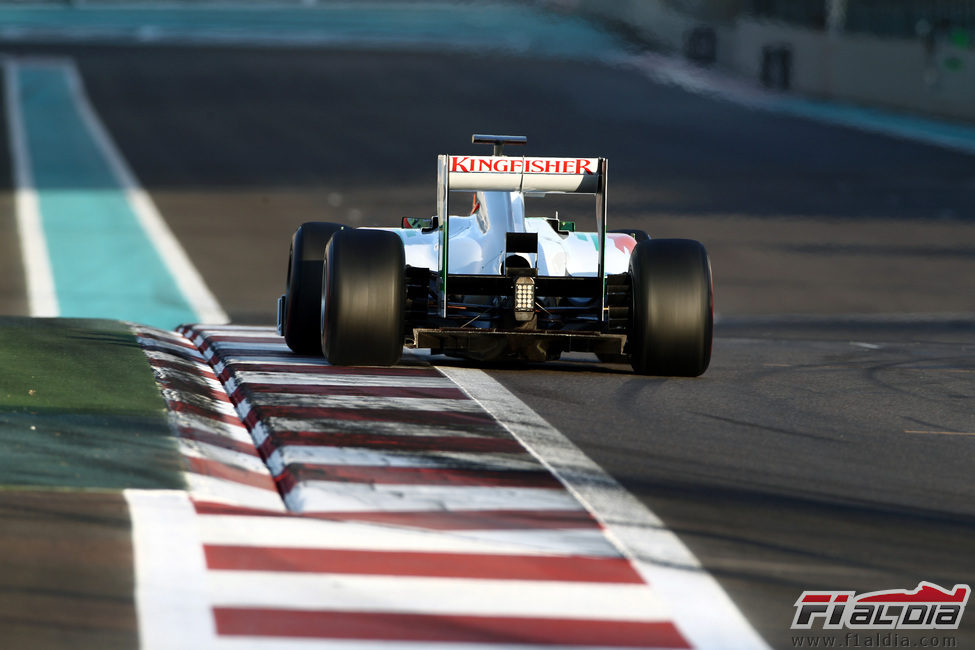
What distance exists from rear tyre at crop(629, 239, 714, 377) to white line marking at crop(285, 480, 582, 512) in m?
3.61

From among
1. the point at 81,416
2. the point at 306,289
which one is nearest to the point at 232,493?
the point at 81,416

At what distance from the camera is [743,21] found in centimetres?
4947

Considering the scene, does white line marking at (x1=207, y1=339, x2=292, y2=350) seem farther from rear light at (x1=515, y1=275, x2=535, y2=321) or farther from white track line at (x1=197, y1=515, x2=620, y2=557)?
white track line at (x1=197, y1=515, x2=620, y2=557)

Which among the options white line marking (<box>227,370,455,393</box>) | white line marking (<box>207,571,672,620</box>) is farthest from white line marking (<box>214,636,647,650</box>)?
white line marking (<box>227,370,455,393</box>)

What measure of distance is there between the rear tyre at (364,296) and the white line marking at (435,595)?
15.0 feet

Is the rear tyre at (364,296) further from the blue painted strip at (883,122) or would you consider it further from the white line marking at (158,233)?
the blue painted strip at (883,122)

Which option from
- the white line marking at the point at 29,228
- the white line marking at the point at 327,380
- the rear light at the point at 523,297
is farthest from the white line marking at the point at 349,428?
the white line marking at the point at 29,228

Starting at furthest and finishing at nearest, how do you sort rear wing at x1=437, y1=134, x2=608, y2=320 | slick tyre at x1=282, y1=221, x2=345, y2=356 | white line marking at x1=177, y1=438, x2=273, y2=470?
slick tyre at x1=282, y1=221, x2=345, y2=356, rear wing at x1=437, y1=134, x2=608, y2=320, white line marking at x1=177, y1=438, x2=273, y2=470

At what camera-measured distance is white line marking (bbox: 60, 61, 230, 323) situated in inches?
746

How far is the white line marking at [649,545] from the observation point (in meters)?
5.80

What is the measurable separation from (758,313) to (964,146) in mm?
17721

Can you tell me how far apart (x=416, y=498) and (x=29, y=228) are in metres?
18.2

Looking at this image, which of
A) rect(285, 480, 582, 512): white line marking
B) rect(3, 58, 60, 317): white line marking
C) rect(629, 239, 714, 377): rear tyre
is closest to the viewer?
rect(285, 480, 582, 512): white line marking

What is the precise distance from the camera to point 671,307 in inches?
429
